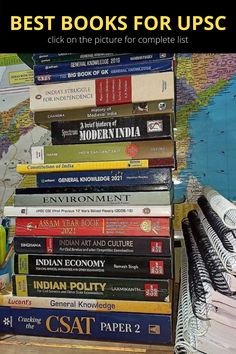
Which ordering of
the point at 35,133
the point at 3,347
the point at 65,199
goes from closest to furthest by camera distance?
the point at 3,347
the point at 65,199
the point at 35,133

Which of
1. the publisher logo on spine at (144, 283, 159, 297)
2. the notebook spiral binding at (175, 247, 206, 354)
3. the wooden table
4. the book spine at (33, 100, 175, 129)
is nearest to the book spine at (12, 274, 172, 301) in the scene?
the publisher logo on spine at (144, 283, 159, 297)

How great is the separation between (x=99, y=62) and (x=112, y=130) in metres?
0.21

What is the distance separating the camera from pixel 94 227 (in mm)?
992

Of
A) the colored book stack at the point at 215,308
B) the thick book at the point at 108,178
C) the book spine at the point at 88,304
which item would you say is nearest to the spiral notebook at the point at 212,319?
the colored book stack at the point at 215,308

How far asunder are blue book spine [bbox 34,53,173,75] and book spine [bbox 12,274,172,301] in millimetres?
622

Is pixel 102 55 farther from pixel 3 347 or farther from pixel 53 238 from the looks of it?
pixel 3 347

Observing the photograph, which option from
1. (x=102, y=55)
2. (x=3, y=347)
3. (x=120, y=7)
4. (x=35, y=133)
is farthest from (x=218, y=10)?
(x=3, y=347)

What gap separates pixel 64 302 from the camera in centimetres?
98

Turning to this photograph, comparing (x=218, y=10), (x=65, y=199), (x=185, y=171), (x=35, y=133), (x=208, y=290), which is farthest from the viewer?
(x=35, y=133)

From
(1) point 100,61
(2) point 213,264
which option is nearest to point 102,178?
(1) point 100,61

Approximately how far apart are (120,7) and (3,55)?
2.07ft

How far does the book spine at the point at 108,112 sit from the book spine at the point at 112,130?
12 millimetres

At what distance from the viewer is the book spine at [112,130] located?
3.33ft

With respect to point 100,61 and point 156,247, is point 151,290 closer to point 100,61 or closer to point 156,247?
point 156,247
